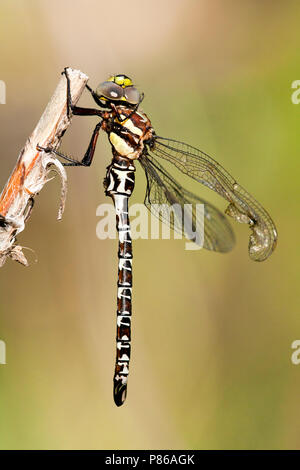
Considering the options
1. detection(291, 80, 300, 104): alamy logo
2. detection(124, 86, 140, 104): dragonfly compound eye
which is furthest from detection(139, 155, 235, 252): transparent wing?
detection(291, 80, 300, 104): alamy logo

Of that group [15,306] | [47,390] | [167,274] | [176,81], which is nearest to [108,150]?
[176,81]

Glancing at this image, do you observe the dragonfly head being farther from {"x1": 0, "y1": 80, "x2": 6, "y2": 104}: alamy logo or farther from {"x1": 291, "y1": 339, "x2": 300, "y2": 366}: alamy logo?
{"x1": 291, "y1": 339, "x2": 300, "y2": 366}: alamy logo

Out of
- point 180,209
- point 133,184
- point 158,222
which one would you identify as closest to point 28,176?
point 133,184

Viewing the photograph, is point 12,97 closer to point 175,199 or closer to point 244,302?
point 175,199

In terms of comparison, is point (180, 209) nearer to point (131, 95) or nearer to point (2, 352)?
Answer: point (131, 95)

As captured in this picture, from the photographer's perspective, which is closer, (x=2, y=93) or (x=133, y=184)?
(x=133, y=184)

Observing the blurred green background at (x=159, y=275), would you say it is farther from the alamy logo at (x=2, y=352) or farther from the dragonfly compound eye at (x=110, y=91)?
the dragonfly compound eye at (x=110, y=91)

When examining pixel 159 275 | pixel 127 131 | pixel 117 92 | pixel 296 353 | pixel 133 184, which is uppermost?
pixel 117 92

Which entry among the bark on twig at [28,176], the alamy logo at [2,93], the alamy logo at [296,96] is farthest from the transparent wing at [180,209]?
the alamy logo at [296,96]
